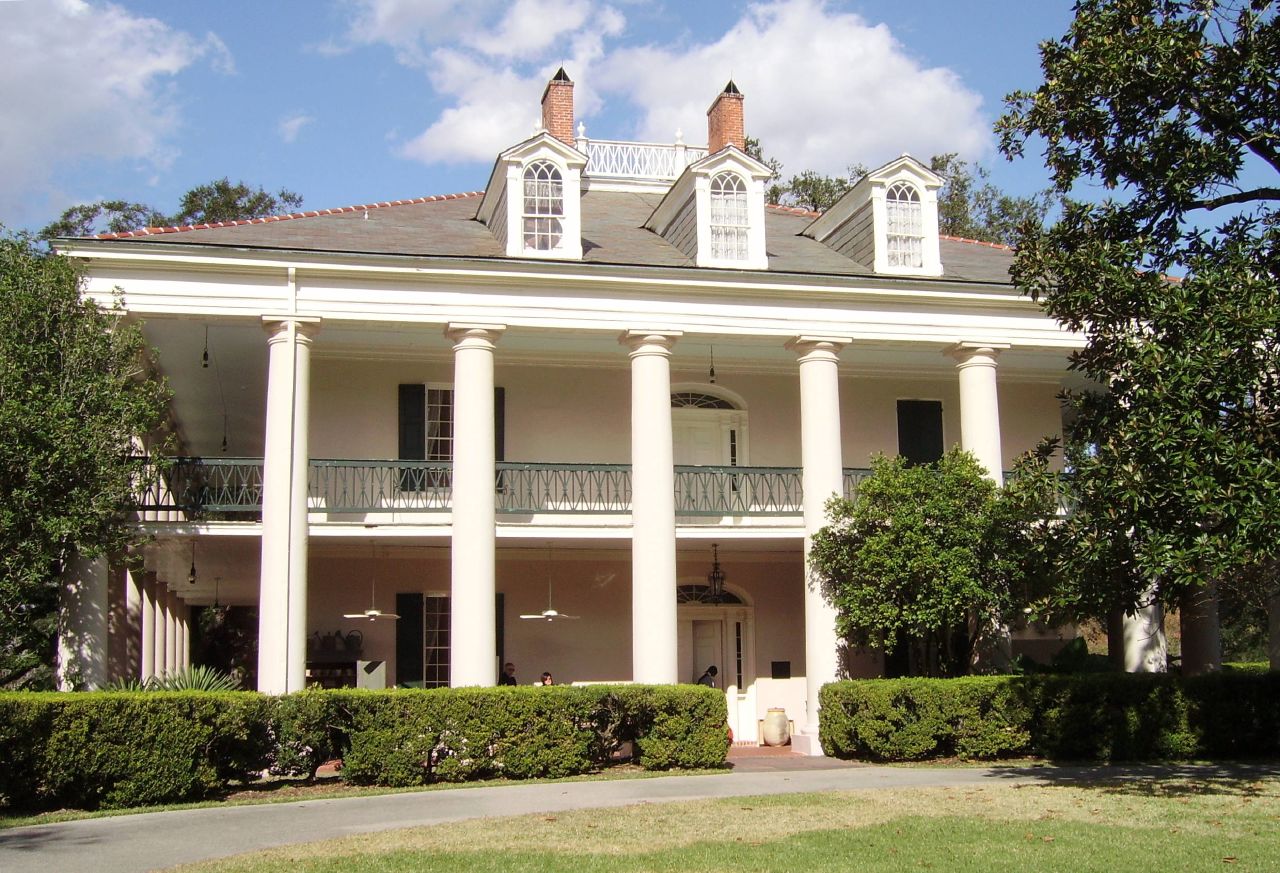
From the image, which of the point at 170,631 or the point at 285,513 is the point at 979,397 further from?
the point at 170,631

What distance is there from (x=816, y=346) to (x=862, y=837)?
33.5 ft

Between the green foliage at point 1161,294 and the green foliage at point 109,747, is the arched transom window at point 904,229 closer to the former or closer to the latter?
the green foliage at point 1161,294

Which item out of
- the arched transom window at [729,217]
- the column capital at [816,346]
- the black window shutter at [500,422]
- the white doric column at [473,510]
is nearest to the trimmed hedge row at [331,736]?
the white doric column at [473,510]

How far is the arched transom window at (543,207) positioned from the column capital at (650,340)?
1.74 meters

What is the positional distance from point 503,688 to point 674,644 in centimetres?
343

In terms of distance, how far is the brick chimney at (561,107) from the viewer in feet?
82.1

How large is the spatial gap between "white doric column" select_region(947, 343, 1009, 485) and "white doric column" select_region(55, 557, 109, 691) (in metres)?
12.4

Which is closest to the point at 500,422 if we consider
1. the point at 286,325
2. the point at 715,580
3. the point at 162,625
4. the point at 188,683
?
the point at 715,580

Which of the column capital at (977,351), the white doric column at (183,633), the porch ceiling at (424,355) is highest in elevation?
the porch ceiling at (424,355)

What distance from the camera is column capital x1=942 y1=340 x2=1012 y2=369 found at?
2026 cm

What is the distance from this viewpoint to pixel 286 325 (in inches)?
709

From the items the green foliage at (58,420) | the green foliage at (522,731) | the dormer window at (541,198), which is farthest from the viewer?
the dormer window at (541,198)

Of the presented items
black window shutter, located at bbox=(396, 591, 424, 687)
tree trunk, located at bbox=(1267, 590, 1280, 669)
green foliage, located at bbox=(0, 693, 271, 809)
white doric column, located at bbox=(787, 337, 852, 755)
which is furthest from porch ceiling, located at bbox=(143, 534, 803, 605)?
tree trunk, located at bbox=(1267, 590, 1280, 669)

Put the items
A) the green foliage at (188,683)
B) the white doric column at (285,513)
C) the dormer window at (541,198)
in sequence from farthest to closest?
→ the dormer window at (541,198), the white doric column at (285,513), the green foliage at (188,683)
